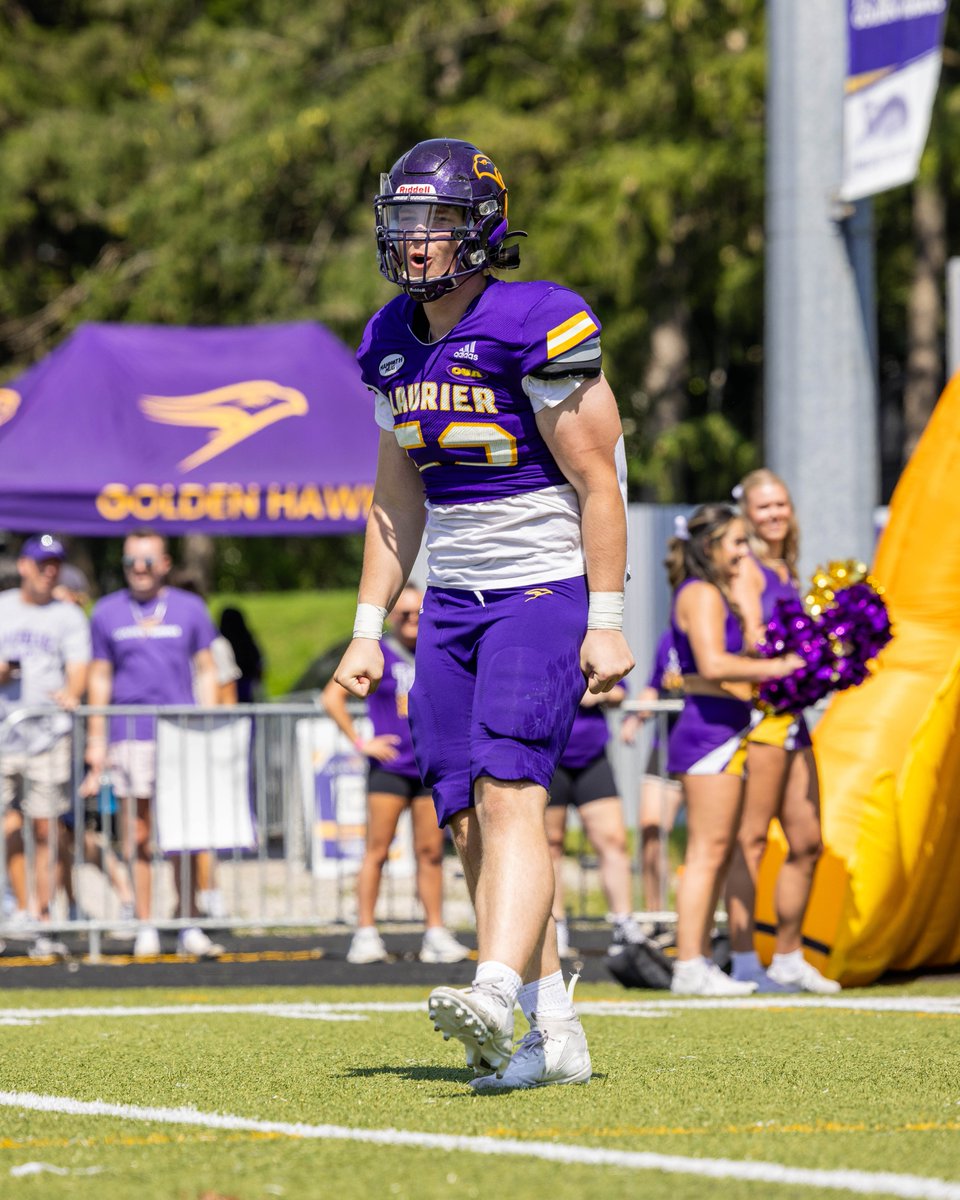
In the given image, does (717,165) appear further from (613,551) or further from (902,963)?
(613,551)

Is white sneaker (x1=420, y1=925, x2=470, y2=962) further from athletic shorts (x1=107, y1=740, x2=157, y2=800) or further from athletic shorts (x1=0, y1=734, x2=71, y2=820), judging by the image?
athletic shorts (x1=0, y1=734, x2=71, y2=820)

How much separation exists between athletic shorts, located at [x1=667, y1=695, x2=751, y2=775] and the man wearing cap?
13.5ft

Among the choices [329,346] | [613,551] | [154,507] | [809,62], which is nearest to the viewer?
[613,551]

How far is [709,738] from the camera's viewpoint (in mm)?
8180

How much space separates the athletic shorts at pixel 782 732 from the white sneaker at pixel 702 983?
0.88 meters

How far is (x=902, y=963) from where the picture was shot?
870 cm

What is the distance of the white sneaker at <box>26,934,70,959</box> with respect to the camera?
10992mm

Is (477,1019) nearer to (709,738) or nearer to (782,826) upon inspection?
(709,738)

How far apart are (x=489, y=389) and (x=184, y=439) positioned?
9811 millimetres

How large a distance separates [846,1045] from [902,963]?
2899 millimetres

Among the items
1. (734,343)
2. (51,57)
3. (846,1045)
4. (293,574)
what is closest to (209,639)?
(846,1045)

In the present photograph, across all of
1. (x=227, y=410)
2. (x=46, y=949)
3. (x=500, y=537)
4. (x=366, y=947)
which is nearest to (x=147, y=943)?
(x=46, y=949)

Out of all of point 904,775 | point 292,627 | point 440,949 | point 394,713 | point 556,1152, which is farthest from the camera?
point 292,627

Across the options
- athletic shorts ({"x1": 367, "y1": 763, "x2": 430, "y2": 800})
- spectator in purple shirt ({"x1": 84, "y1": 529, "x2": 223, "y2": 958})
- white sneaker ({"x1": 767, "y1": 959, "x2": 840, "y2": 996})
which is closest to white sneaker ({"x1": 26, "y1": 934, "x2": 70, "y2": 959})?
spectator in purple shirt ({"x1": 84, "y1": 529, "x2": 223, "y2": 958})
